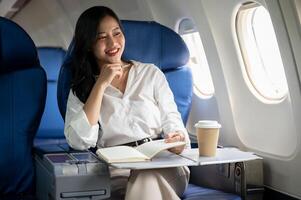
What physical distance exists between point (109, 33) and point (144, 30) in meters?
0.43

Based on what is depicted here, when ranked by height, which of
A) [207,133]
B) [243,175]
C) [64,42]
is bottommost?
[243,175]

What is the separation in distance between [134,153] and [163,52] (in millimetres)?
1027

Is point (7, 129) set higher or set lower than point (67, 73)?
lower

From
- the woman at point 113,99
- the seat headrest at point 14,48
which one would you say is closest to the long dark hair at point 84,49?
the woman at point 113,99

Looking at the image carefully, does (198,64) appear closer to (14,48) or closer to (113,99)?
(113,99)

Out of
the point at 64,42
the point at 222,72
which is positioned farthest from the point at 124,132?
the point at 64,42

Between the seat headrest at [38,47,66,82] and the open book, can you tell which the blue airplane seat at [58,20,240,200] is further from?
the seat headrest at [38,47,66,82]

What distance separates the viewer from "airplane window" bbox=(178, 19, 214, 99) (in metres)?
3.31

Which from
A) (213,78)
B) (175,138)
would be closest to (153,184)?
(175,138)

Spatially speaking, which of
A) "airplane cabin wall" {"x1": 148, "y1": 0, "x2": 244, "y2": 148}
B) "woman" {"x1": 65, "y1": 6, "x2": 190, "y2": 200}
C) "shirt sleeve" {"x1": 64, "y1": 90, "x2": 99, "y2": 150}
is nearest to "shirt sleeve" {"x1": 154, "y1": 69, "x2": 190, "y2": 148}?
"woman" {"x1": 65, "y1": 6, "x2": 190, "y2": 200}

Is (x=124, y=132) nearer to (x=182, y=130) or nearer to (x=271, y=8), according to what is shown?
(x=182, y=130)

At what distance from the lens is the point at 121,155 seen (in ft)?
6.01

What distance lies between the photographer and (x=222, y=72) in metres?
2.85

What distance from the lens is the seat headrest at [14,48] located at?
2.37 meters
